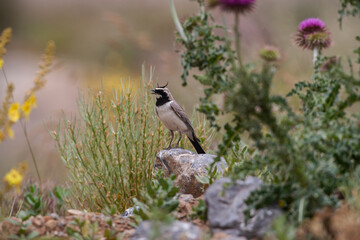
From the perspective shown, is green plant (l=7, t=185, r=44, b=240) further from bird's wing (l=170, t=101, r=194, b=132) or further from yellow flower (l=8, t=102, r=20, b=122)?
bird's wing (l=170, t=101, r=194, b=132)

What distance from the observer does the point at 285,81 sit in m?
6.21

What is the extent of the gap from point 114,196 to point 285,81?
2.91 m

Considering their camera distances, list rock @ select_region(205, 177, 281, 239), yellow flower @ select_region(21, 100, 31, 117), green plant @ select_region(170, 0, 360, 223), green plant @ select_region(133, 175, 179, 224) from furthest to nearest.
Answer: green plant @ select_region(133, 175, 179, 224) < yellow flower @ select_region(21, 100, 31, 117) < rock @ select_region(205, 177, 281, 239) < green plant @ select_region(170, 0, 360, 223)

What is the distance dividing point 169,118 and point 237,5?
2060mm

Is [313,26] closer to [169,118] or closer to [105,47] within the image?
[169,118]

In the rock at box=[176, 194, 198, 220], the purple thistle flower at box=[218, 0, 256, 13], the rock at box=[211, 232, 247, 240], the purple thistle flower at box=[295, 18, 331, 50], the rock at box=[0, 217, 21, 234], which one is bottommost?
the rock at box=[0, 217, 21, 234]

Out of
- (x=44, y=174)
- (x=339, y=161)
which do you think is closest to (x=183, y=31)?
(x=339, y=161)

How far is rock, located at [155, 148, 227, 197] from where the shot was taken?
4.23 meters

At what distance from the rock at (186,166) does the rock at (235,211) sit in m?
1.08

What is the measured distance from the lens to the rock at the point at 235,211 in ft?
9.29

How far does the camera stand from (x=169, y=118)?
4.82m

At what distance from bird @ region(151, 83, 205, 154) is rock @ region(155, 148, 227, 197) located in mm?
369

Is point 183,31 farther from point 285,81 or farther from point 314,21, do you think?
point 285,81

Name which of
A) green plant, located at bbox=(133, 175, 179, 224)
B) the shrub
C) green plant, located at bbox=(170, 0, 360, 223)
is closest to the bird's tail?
the shrub
